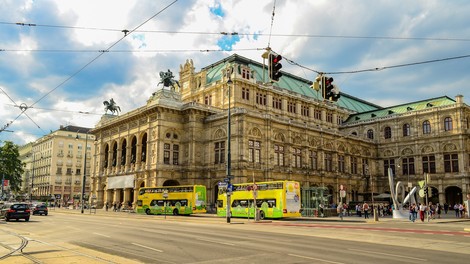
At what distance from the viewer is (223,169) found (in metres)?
57.9

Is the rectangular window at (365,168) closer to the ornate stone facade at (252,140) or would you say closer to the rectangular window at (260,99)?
the ornate stone facade at (252,140)

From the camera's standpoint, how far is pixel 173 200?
50.5 m

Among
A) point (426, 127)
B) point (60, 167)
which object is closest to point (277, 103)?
point (426, 127)

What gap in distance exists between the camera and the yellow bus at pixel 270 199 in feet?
129

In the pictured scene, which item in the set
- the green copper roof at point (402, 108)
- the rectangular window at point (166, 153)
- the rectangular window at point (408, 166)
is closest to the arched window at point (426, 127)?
the green copper roof at point (402, 108)

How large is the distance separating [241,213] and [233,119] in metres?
18.3

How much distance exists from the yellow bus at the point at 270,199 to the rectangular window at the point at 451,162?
147 feet

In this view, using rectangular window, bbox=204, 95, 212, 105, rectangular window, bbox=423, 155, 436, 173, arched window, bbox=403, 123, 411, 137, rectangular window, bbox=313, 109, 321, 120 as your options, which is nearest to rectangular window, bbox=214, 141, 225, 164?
rectangular window, bbox=204, 95, 212, 105

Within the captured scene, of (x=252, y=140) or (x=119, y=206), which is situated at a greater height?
(x=252, y=140)

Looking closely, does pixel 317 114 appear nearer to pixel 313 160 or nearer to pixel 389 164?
pixel 313 160

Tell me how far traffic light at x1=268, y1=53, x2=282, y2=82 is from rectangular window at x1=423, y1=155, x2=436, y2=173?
66.2m

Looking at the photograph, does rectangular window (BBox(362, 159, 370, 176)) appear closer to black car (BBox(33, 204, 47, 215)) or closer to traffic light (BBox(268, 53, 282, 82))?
black car (BBox(33, 204, 47, 215))

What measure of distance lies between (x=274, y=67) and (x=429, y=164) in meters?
66.7

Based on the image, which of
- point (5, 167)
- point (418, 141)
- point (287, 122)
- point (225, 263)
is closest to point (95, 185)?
point (5, 167)
